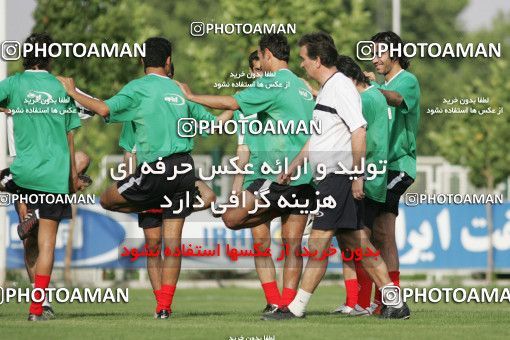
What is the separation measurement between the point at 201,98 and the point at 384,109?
72.3 inches

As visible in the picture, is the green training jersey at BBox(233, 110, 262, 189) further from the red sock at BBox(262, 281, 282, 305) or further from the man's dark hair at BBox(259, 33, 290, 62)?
the red sock at BBox(262, 281, 282, 305)

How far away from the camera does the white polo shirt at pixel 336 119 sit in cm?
1131

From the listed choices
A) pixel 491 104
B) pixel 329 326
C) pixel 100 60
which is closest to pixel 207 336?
pixel 329 326

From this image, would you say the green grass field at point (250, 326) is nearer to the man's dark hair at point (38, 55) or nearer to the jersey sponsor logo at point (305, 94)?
the jersey sponsor logo at point (305, 94)

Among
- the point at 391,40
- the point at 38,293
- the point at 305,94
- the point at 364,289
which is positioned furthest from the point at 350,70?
the point at 38,293

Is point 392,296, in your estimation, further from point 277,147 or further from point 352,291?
point 277,147

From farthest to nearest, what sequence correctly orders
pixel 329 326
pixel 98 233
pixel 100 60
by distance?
1. pixel 98 233
2. pixel 100 60
3. pixel 329 326

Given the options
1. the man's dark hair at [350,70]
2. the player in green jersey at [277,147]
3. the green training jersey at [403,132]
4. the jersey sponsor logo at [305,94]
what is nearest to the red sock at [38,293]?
the player in green jersey at [277,147]

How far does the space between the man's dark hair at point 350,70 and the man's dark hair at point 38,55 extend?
254cm

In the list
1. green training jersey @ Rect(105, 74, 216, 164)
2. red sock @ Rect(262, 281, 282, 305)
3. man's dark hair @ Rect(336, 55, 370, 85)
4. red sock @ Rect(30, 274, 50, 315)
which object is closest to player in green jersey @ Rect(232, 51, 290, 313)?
red sock @ Rect(262, 281, 282, 305)

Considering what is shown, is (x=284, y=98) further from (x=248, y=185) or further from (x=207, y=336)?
(x=207, y=336)

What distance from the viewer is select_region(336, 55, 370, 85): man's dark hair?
12477mm

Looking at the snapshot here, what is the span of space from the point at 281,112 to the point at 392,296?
1.78 meters

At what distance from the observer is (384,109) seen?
485 inches
